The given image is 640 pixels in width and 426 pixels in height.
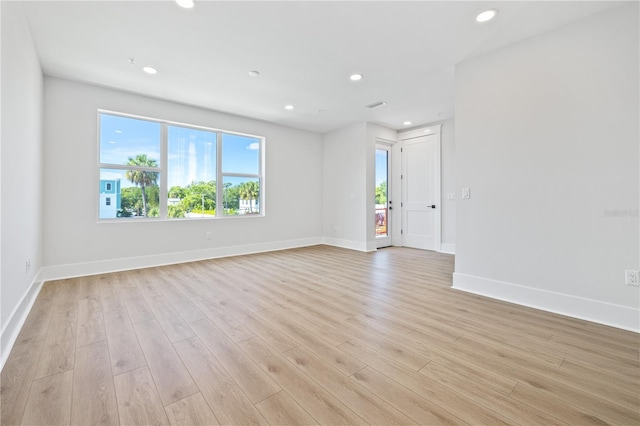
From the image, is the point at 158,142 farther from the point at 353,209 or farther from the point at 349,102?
the point at 353,209

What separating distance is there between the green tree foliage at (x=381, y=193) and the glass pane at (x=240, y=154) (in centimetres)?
270

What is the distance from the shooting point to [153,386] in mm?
1516

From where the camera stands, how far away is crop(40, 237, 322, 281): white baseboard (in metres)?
3.67

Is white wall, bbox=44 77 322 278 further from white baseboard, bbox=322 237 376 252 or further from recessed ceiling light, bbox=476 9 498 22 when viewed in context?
recessed ceiling light, bbox=476 9 498 22

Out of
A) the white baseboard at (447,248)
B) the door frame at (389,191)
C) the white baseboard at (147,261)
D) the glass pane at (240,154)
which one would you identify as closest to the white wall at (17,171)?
the white baseboard at (147,261)

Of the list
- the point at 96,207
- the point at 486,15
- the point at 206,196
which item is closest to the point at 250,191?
the point at 206,196

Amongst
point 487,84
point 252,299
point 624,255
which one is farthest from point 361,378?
point 487,84

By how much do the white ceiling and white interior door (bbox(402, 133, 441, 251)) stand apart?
1.68m

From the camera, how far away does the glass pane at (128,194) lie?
4062mm

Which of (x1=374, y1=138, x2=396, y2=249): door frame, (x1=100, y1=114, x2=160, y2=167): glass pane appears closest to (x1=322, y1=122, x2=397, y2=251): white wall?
(x1=374, y1=138, x2=396, y2=249): door frame

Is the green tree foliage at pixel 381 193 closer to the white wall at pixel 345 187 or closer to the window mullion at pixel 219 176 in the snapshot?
the white wall at pixel 345 187

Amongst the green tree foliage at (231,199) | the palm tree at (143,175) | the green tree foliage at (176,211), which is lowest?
the green tree foliage at (176,211)

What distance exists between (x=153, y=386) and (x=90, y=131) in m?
3.94

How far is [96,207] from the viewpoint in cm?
394
